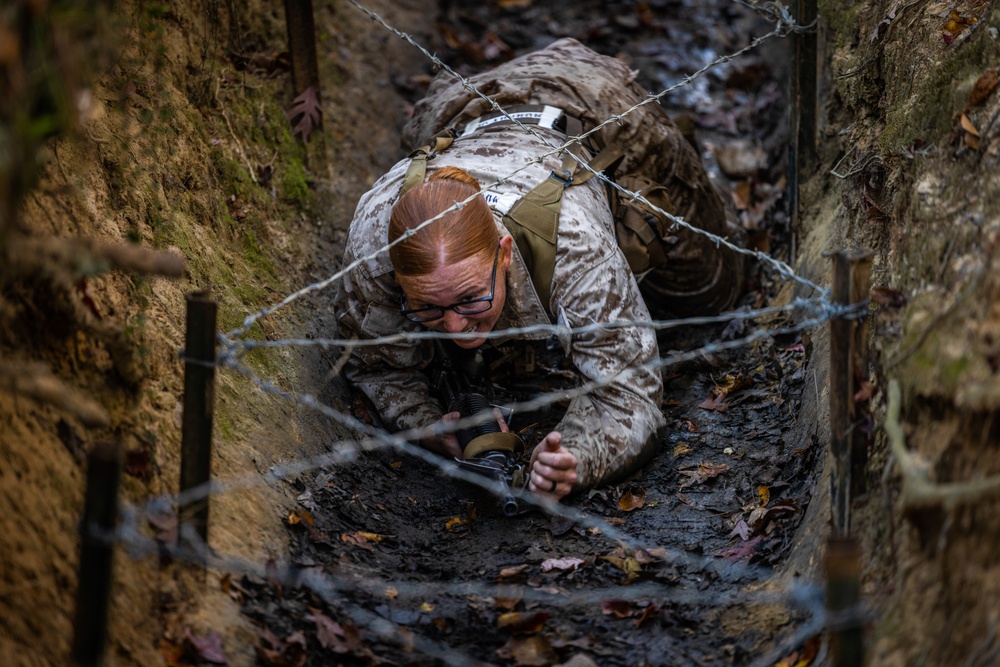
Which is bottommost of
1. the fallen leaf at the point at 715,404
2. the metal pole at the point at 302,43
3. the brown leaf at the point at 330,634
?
the brown leaf at the point at 330,634

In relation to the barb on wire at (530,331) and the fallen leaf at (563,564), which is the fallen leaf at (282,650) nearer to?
the barb on wire at (530,331)

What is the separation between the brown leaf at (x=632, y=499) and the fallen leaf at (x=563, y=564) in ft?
1.65

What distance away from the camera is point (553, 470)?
3.90 meters

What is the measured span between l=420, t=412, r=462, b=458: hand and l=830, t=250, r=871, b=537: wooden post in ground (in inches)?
74.2

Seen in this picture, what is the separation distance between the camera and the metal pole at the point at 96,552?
224 centimetres

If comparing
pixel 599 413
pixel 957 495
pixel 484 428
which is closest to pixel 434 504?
pixel 484 428

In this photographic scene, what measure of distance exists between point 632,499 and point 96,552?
99.2 inches

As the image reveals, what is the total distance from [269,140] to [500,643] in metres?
3.37

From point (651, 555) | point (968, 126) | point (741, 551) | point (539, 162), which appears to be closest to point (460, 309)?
point (539, 162)

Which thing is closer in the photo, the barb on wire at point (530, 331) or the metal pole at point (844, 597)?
the metal pole at point (844, 597)

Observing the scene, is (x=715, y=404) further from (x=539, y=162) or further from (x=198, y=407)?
(x=198, y=407)

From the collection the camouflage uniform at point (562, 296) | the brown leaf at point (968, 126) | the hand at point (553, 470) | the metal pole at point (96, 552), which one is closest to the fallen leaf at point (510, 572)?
the hand at point (553, 470)

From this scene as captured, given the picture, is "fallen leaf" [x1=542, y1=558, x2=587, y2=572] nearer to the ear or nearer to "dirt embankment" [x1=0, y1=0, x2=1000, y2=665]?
"dirt embankment" [x1=0, y1=0, x2=1000, y2=665]

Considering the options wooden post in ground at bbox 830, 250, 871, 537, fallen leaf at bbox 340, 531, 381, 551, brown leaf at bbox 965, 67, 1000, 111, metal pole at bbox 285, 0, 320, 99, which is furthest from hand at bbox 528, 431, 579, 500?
metal pole at bbox 285, 0, 320, 99
